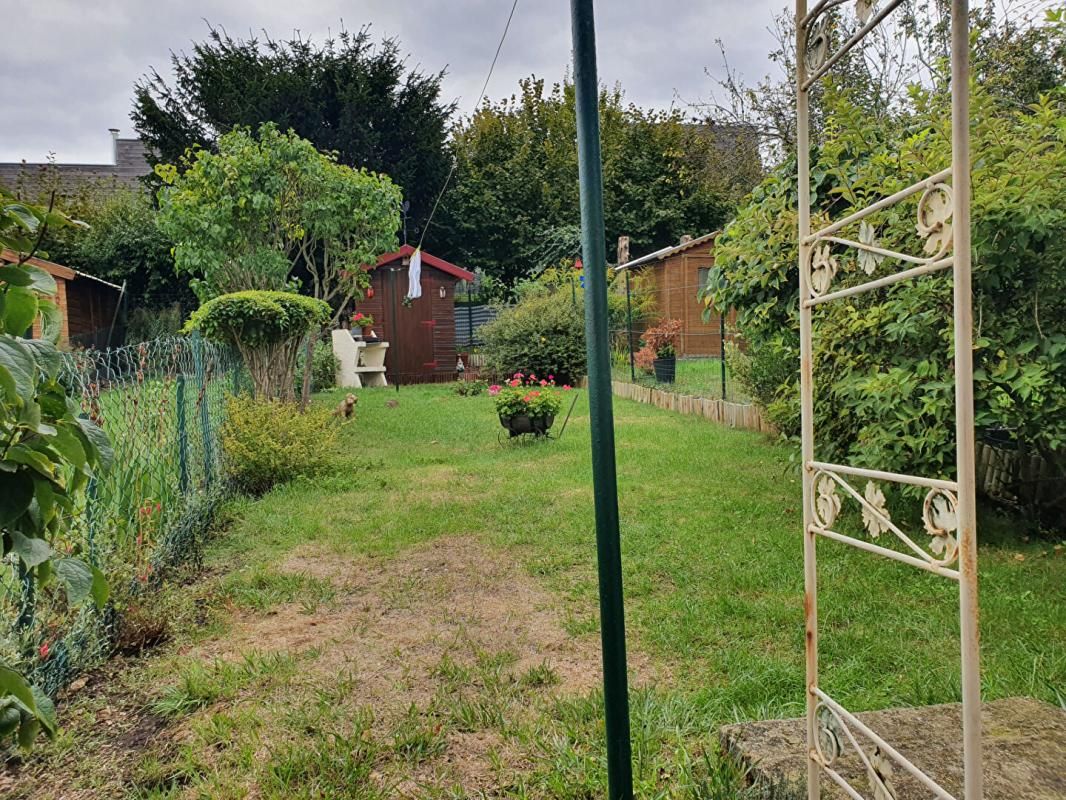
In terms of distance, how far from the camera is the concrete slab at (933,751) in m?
1.48

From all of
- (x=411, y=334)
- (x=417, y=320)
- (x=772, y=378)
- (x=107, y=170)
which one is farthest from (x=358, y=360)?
(x=107, y=170)

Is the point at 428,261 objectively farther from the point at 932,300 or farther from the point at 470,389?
the point at 932,300

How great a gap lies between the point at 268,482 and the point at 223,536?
4.42 feet

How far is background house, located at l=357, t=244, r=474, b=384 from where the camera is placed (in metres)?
16.0

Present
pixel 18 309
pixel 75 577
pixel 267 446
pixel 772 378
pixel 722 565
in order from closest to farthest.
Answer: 1. pixel 18 309
2. pixel 75 577
3. pixel 722 565
4. pixel 267 446
5. pixel 772 378

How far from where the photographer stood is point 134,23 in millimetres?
2969

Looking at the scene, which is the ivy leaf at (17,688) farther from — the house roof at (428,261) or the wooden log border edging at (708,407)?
the house roof at (428,261)

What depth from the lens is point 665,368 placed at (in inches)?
450

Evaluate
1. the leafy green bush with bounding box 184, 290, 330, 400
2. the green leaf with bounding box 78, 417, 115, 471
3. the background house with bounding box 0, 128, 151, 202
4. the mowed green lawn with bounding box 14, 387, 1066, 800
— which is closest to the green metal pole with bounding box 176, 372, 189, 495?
the mowed green lawn with bounding box 14, 387, 1066, 800

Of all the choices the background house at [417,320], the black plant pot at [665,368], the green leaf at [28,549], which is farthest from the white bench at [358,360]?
the green leaf at [28,549]

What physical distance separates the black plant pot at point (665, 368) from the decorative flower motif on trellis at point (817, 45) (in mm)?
10126

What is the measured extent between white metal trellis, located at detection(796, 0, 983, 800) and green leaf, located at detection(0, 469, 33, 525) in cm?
126

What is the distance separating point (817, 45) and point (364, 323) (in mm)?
13344

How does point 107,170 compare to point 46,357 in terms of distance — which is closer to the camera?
point 46,357
